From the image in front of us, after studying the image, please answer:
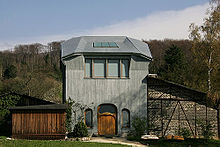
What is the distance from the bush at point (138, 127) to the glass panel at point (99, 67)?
12.7 ft

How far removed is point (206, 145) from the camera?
58.7ft

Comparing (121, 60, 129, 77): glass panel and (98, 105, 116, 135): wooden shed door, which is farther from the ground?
(121, 60, 129, 77): glass panel

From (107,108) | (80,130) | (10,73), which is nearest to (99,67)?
(107,108)

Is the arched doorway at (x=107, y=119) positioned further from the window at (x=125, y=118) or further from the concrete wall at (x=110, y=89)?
the window at (x=125, y=118)

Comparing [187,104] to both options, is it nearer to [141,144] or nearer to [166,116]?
[166,116]

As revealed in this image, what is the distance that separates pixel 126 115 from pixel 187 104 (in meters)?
4.25

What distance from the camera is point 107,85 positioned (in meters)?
21.1

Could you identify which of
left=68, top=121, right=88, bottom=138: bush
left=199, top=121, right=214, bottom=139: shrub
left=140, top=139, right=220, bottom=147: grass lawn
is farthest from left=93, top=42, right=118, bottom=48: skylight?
left=199, top=121, right=214, bottom=139: shrub

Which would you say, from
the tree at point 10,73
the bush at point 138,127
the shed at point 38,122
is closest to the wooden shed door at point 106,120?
the bush at point 138,127

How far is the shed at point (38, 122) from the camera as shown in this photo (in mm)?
19000

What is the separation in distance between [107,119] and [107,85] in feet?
7.68

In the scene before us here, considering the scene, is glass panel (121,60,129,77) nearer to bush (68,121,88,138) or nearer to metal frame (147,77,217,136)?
metal frame (147,77,217,136)

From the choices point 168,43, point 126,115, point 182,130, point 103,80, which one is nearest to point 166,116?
point 182,130

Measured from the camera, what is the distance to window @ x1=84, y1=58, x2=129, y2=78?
2105 cm
